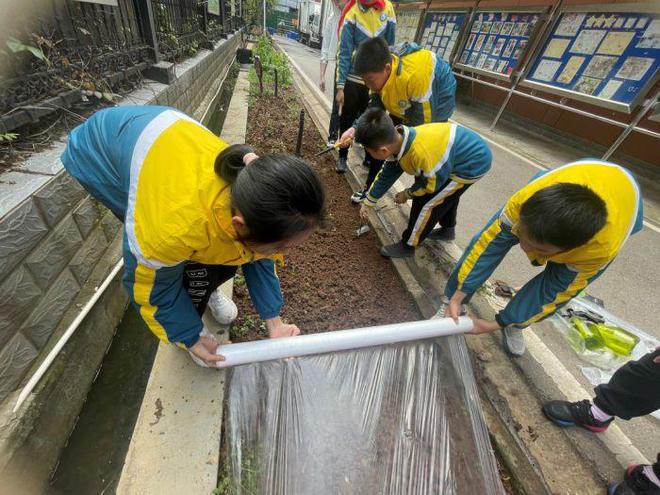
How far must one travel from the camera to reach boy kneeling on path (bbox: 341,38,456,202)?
241 centimetres

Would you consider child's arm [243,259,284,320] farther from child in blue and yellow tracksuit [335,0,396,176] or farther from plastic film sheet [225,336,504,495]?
child in blue and yellow tracksuit [335,0,396,176]

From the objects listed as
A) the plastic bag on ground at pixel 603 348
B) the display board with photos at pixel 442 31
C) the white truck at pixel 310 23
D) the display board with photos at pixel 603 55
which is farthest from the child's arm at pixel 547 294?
the white truck at pixel 310 23

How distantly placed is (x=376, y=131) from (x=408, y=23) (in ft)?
36.2

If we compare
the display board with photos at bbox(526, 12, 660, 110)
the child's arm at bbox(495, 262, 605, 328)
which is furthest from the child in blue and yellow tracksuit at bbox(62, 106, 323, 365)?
the display board with photos at bbox(526, 12, 660, 110)

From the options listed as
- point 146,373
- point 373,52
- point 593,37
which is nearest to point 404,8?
point 593,37

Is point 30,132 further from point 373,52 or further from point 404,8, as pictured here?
point 404,8

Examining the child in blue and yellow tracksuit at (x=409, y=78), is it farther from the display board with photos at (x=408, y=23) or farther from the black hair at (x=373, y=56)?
the display board with photos at (x=408, y=23)

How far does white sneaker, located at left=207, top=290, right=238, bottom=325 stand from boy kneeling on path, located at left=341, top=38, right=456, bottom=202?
5.92 ft

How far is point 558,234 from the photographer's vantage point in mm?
1168

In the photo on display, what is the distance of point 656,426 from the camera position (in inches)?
67.4

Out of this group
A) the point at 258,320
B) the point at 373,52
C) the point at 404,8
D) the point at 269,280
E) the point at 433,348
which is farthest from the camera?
the point at 404,8

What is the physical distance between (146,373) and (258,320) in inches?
30.2

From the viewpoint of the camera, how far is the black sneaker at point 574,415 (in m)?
1.50

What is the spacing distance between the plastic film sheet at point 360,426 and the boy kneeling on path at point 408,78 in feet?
6.74
